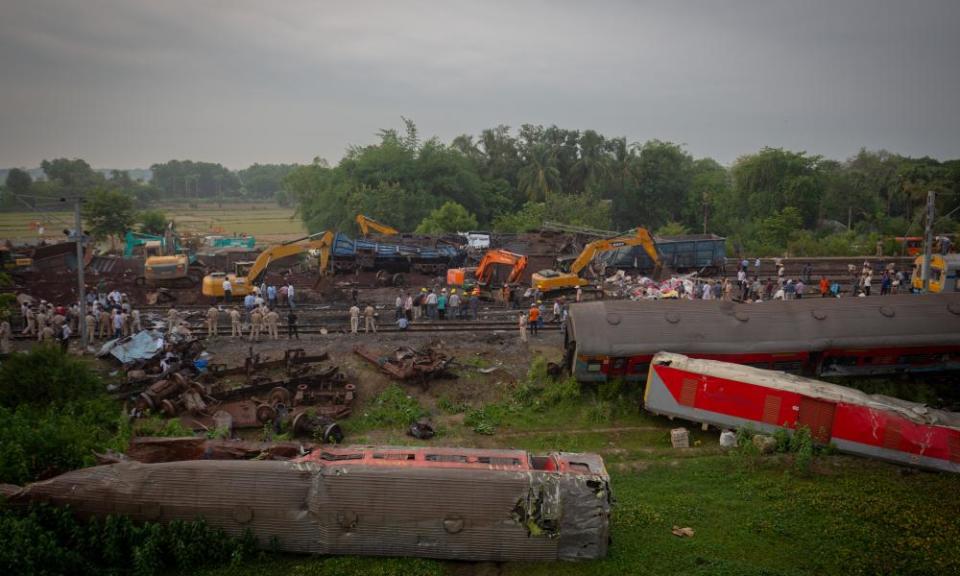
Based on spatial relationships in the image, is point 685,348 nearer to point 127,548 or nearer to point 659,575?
point 659,575

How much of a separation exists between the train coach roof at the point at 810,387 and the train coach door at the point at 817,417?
165 mm

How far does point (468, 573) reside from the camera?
456 inches

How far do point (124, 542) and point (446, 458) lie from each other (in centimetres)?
556

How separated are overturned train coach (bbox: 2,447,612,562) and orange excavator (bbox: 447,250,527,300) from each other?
20531 mm

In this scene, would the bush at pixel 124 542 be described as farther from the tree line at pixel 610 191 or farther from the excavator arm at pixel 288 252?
the tree line at pixel 610 191

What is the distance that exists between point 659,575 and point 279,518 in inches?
258

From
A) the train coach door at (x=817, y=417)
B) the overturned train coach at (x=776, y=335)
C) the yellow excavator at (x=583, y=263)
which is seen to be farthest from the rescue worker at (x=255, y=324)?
the train coach door at (x=817, y=417)

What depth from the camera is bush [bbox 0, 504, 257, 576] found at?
10633 millimetres

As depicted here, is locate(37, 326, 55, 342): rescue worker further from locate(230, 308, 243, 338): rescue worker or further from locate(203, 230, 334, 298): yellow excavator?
locate(203, 230, 334, 298): yellow excavator

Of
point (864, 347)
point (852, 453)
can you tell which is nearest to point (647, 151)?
point (864, 347)

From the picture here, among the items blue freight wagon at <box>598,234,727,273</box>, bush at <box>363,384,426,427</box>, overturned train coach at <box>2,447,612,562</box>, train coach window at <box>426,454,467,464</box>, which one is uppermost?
blue freight wagon at <box>598,234,727,273</box>

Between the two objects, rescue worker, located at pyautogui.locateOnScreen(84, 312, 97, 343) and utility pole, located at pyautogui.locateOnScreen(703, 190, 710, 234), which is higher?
utility pole, located at pyautogui.locateOnScreen(703, 190, 710, 234)

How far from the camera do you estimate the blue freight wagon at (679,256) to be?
123 ft

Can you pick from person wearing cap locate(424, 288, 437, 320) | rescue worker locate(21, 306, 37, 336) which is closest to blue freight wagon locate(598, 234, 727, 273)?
person wearing cap locate(424, 288, 437, 320)
